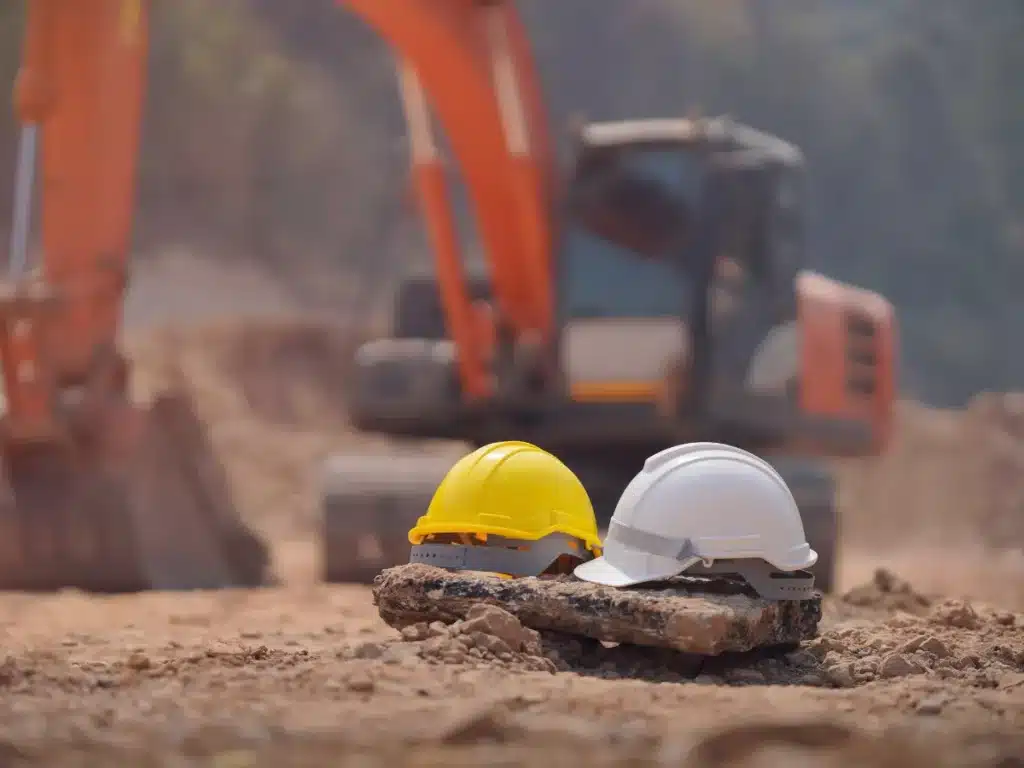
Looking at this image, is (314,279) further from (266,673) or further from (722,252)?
(266,673)

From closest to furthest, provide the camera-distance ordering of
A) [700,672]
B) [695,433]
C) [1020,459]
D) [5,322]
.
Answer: [700,672] → [5,322] → [695,433] → [1020,459]

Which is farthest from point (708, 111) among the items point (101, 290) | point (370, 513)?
point (101, 290)

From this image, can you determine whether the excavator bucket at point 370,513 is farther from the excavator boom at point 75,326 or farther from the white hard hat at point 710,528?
the white hard hat at point 710,528

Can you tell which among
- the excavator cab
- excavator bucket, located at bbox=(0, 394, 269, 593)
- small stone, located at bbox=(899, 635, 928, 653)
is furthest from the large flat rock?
the excavator cab

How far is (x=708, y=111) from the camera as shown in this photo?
30.4 metres

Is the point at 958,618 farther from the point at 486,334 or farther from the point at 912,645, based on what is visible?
the point at 486,334

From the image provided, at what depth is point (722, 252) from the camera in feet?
26.8

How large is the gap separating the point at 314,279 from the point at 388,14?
2034 cm

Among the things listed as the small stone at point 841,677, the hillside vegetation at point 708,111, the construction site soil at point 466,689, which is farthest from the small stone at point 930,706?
the hillside vegetation at point 708,111

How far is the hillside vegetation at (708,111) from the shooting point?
2744 centimetres

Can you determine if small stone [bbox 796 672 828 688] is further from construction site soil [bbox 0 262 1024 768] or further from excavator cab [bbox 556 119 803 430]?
excavator cab [bbox 556 119 803 430]

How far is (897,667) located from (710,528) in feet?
2.09

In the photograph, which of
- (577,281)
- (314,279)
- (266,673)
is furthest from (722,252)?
(314,279)

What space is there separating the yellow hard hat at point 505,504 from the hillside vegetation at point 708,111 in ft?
74.0
